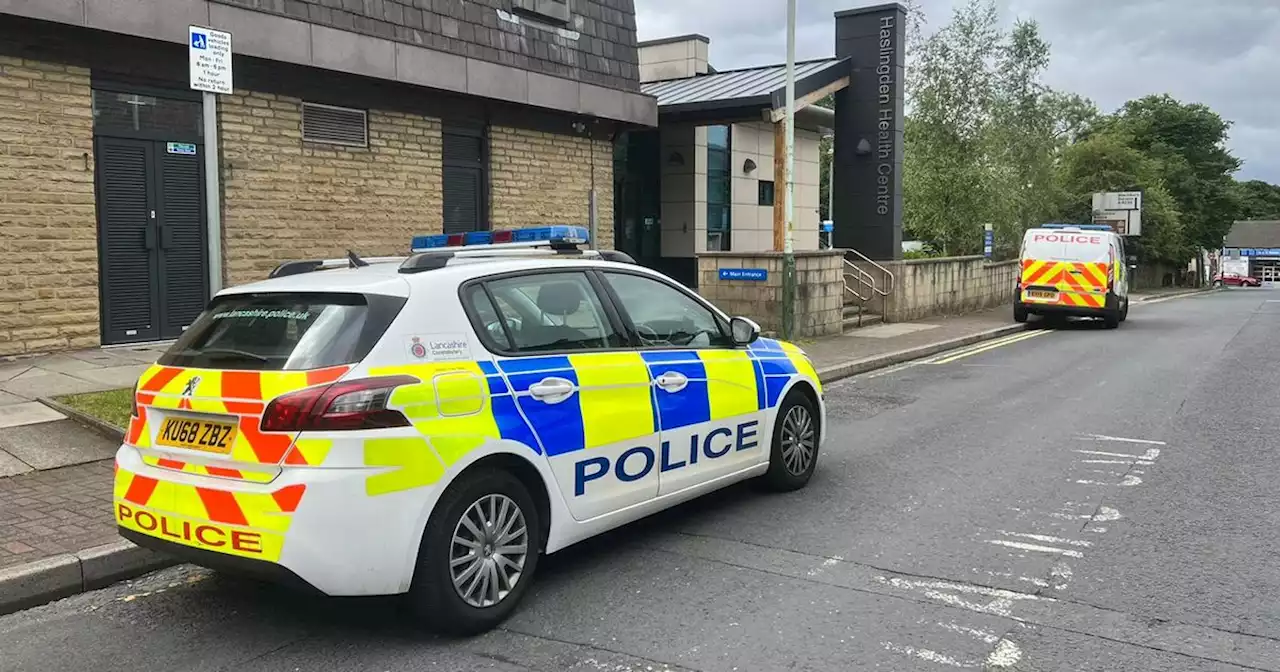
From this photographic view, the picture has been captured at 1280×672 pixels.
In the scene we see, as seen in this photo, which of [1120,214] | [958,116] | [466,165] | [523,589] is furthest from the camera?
[1120,214]

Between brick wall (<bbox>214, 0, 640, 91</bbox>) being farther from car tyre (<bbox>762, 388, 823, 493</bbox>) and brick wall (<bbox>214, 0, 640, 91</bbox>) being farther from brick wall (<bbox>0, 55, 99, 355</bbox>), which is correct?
car tyre (<bbox>762, 388, 823, 493</bbox>)

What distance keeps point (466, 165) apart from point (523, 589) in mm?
10830

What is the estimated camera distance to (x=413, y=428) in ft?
12.8

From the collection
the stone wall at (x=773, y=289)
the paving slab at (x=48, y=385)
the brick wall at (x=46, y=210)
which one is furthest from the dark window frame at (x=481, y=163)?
the paving slab at (x=48, y=385)

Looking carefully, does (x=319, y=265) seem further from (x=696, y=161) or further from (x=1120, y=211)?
(x=1120, y=211)

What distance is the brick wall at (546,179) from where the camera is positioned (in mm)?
14758

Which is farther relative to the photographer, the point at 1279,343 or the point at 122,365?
the point at 1279,343

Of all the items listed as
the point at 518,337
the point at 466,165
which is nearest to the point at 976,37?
the point at 466,165

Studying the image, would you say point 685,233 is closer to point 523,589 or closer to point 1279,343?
point 1279,343

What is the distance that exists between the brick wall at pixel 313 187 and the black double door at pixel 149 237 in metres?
0.38

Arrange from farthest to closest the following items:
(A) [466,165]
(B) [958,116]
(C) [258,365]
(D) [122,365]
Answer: (B) [958,116], (A) [466,165], (D) [122,365], (C) [258,365]

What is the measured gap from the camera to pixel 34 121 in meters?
9.62

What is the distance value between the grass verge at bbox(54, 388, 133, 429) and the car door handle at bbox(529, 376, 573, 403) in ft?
13.9

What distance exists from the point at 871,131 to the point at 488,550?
17.3 meters
